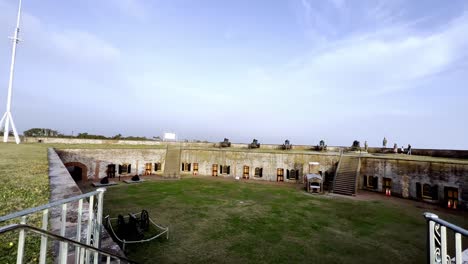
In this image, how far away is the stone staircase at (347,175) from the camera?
66.2ft

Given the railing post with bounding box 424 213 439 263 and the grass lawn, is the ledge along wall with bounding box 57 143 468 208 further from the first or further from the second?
the railing post with bounding box 424 213 439 263

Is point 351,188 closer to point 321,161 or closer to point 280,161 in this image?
point 321,161

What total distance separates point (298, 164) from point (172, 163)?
47.0 feet

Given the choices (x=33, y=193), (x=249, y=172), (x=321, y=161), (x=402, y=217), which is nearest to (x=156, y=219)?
(x=33, y=193)

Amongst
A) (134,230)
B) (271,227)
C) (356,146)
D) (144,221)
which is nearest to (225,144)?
(356,146)

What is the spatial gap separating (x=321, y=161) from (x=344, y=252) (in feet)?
51.9

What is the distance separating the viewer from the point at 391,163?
20.0m

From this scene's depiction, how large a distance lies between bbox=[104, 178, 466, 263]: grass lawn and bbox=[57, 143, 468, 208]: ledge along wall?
2.86 meters

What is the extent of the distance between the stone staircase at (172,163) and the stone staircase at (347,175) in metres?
16.1

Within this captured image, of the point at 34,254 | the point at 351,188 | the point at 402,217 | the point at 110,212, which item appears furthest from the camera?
the point at 351,188

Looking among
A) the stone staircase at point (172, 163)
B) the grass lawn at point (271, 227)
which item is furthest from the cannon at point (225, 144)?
the grass lawn at point (271, 227)

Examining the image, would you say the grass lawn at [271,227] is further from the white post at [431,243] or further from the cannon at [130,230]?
the white post at [431,243]

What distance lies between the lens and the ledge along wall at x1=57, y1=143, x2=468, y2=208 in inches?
679

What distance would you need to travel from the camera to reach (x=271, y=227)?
11.6 m
